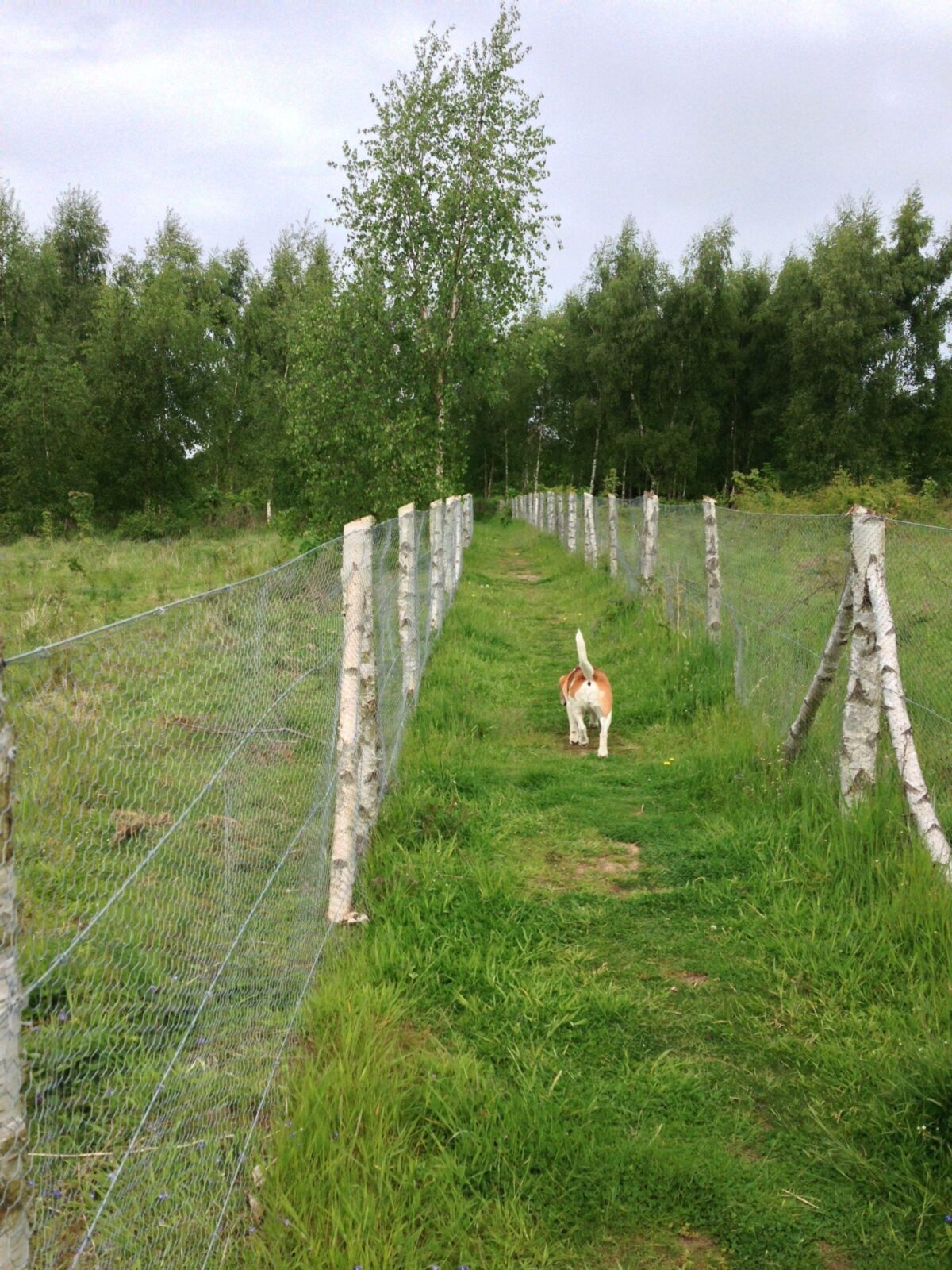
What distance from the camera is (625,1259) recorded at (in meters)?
2.22

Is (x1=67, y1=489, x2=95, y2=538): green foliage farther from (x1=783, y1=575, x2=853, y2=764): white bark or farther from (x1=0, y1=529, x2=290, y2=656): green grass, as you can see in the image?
(x1=783, y1=575, x2=853, y2=764): white bark

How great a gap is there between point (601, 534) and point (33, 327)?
26.4 meters

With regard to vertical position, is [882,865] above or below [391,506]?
below

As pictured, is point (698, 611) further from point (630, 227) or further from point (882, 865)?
point (630, 227)

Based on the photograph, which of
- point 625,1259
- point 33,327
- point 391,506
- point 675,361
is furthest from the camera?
point 675,361

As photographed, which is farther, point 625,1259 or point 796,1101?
point 796,1101

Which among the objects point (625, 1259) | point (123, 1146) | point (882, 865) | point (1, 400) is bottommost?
point (625, 1259)

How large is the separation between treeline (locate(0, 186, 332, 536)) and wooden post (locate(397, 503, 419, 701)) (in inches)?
893

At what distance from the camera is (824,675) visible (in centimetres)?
455

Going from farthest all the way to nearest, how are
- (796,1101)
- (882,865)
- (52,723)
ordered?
(882,865) → (796,1101) → (52,723)

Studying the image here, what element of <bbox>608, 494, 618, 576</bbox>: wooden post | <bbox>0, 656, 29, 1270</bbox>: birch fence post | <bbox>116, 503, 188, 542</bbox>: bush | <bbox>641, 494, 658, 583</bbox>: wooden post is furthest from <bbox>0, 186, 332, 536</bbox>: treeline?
<bbox>0, 656, 29, 1270</bbox>: birch fence post

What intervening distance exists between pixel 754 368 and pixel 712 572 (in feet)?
117

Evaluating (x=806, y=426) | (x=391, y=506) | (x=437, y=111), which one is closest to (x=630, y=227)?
(x=806, y=426)

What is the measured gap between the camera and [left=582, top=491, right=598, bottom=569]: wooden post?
16.3m
